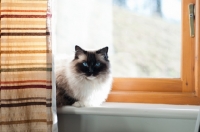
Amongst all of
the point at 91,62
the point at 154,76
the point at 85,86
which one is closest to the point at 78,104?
the point at 85,86

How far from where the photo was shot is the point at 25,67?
1.32m

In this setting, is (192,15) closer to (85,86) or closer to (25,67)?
(85,86)

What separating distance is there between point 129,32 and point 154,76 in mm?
267

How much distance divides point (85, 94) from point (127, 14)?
0.50 meters

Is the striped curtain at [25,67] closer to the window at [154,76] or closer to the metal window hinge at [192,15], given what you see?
the window at [154,76]

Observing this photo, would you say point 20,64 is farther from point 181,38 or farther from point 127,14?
point 181,38

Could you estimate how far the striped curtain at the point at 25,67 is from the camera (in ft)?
4.28

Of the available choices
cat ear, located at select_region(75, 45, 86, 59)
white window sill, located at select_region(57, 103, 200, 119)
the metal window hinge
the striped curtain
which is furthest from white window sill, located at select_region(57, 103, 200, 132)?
the metal window hinge

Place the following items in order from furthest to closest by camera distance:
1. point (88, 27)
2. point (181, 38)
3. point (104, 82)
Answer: point (88, 27), point (181, 38), point (104, 82)

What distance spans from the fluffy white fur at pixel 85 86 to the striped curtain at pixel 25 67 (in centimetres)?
14

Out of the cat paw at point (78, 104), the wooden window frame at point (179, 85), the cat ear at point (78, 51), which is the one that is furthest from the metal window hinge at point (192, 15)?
the cat paw at point (78, 104)

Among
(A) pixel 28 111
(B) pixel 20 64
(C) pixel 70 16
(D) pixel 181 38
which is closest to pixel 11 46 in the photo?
(B) pixel 20 64

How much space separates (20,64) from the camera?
1.32 m

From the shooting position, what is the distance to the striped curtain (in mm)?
1306
